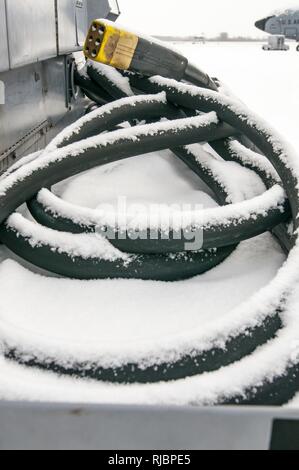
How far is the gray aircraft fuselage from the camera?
353 inches

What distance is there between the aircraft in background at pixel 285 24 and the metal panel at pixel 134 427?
32.1 ft

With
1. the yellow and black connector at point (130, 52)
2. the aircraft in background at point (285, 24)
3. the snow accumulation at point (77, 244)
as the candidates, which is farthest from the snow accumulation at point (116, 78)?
the aircraft in background at point (285, 24)

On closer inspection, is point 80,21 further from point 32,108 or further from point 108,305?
point 108,305

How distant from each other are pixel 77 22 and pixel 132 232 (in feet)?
2.76

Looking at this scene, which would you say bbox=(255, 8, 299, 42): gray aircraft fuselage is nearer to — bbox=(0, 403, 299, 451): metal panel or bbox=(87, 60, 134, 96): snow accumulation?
bbox=(87, 60, 134, 96): snow accumulation

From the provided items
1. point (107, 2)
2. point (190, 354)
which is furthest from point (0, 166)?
point (107, 2)

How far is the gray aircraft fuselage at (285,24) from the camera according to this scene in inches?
353

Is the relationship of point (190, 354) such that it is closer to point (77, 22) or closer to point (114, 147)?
point (114, 147)

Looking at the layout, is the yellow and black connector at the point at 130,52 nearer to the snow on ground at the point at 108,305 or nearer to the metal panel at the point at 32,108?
the metal panel at the point at 32,108

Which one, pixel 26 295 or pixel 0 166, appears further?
pixel 0 166

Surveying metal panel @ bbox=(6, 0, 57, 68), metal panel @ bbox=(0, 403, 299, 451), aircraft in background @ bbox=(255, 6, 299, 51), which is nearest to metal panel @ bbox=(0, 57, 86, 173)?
metal panel @ bbox=(6, 0, 57, 68)

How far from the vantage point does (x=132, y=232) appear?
1.55 ft

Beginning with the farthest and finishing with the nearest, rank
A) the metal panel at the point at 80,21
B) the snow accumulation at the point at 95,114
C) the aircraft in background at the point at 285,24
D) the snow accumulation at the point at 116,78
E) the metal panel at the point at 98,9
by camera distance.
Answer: the aircraft in background at the point at 285,24 → the metal panel at the point at 98,9 → the metal panel at the point at 80,21 → the snow accumulation at the point at 116,78 → the snow accumulation at the point at 95,114

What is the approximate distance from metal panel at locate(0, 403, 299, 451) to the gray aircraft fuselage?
9.84 metres
